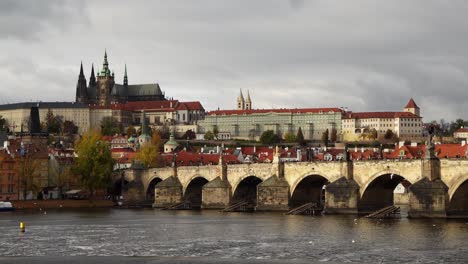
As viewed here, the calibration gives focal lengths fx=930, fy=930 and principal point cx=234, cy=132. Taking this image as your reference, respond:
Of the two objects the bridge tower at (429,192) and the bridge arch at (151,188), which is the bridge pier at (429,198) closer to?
the bridge tower at (429,192)

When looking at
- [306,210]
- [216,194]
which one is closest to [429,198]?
[306,210]

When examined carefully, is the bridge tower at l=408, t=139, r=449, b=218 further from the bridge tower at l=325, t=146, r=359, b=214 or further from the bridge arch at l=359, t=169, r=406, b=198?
the bridge tower at l=325, t=146, r=359, b=214

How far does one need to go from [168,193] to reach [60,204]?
10.9 metres

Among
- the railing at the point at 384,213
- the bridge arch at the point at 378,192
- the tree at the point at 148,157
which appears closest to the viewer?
the railing at the point at 384,213

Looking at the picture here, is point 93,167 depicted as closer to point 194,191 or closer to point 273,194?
point 194,191

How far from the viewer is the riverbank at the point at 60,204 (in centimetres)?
8994

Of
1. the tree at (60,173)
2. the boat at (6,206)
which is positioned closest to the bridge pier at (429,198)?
the boat at (6,206)

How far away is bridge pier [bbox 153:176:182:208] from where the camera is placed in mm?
92375

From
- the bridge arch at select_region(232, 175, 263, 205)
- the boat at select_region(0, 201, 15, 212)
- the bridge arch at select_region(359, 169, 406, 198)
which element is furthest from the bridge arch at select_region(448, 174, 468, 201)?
the boat at select_region(0, 201, 15, 212)

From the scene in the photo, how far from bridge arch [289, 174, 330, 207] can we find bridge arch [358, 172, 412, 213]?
596 cm

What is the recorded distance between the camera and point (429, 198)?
62.4 metres

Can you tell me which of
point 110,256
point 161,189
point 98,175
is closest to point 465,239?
point 110,256

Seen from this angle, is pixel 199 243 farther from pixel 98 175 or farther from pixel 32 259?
pixel 98 175

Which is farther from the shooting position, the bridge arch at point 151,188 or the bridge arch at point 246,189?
the bridge arch at point 151,188
